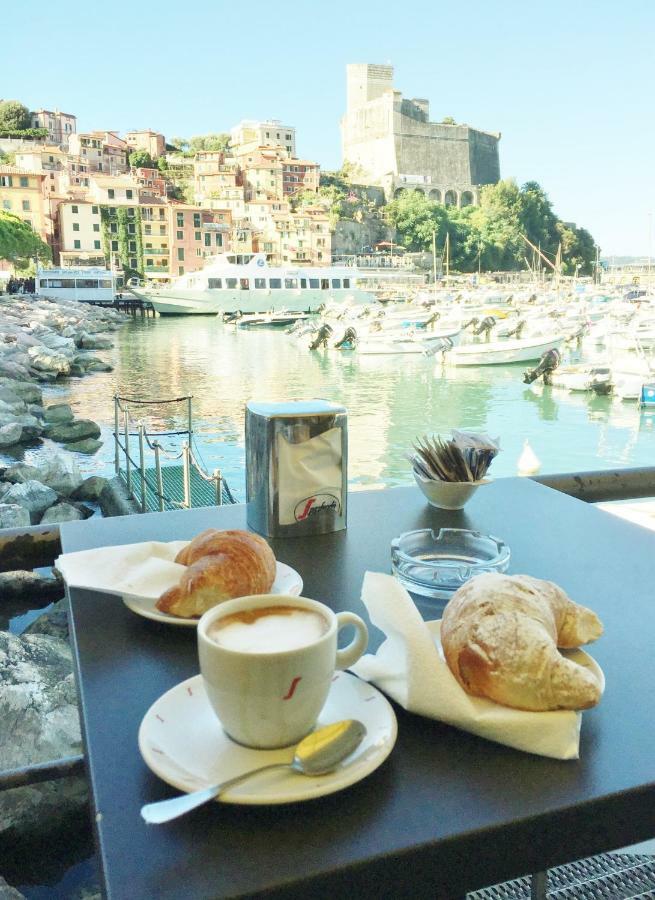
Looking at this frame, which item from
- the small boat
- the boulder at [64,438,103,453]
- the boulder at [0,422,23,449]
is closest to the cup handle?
the boulder at [0,422,23,449]

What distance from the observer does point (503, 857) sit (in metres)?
0.43

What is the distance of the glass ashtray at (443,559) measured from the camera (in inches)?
29.9

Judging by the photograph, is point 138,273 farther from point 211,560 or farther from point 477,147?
point 211,560

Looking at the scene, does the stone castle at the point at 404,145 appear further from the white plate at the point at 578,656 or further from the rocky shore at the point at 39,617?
the white plate at the point at 578,656

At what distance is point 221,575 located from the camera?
0.68m

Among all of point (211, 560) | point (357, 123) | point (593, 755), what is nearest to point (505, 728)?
point (593, 755)

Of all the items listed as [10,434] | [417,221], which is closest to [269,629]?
[10,434]

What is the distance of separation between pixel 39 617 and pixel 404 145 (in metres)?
61.0

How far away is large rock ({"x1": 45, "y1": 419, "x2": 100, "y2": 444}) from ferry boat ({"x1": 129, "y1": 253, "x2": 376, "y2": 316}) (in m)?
25.1

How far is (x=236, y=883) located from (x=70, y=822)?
67.6 inches

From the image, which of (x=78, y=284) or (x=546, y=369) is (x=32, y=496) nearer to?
(x=546, y=369)

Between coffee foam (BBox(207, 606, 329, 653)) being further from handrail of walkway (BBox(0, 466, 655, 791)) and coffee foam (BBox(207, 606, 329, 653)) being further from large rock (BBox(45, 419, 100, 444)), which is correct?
large rock (BBox(45, 419, 100, 444))

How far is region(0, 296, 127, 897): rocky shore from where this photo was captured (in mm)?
1827

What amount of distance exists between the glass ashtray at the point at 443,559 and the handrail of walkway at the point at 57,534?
1.23 feet
